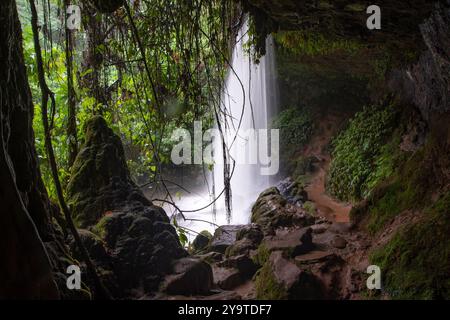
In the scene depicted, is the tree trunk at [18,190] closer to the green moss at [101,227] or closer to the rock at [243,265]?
the green moss at [101,227]

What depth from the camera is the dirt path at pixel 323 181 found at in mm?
8609

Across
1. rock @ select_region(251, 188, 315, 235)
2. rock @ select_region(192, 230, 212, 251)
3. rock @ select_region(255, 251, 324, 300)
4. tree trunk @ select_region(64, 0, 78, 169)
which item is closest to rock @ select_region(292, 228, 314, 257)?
rock @ select_region(255, 251, 324, 300)

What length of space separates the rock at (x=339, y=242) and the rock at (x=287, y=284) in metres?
1.09

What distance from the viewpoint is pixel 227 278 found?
15.6ft

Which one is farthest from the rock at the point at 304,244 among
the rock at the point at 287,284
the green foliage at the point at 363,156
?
the green foliage at the point at 363,156

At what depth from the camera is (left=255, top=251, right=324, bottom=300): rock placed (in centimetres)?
404

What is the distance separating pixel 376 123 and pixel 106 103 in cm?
682

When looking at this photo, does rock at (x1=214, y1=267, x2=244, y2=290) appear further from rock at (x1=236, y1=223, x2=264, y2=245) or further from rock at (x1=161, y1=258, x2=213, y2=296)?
rock at (x1=236, y1=223, x2=264, y2=245)

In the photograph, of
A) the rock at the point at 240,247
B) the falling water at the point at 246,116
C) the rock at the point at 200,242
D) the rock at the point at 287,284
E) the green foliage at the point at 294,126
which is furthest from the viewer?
the green foliage at the point at 294,126

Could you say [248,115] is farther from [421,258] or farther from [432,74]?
[421,258]

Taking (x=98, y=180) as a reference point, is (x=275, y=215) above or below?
below

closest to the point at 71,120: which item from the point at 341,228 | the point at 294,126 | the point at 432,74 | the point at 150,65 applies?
the point at 150,65

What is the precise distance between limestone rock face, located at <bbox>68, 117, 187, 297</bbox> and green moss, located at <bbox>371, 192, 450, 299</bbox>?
82.3 inches

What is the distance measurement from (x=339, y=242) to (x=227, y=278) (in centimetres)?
161
